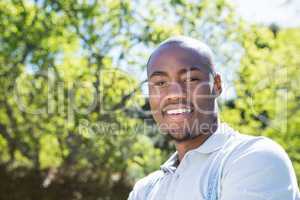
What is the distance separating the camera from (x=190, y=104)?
84.7 inches

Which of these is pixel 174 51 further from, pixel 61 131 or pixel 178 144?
pixel 61 131

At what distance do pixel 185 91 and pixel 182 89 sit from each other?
0.01m

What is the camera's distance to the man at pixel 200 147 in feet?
5.49

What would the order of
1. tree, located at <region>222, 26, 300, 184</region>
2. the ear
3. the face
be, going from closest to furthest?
the face
the ear
tree, located at <region>222, 26, 300, 184</region>

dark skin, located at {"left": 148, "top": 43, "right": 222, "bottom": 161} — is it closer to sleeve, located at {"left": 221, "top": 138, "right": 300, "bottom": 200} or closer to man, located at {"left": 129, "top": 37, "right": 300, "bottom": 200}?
man, located at {"left": 129, "top": 37, "right": 300, "bottom": 200}

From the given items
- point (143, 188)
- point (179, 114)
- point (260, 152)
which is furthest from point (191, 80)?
point (143, 188)

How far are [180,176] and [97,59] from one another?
6500mm

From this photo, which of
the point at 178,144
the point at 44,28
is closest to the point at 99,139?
the point at 44,28

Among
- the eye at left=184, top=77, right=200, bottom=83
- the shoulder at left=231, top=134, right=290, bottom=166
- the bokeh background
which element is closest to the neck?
the eye at left=184, top=77, right=200, bottom=83

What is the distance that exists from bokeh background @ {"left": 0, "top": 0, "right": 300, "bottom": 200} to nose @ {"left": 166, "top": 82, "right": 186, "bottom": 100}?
5899 mm

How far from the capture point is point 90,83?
8422 mm

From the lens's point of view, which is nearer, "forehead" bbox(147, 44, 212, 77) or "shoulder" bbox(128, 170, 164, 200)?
"forehead" bbox(147, 44, 212, 77)

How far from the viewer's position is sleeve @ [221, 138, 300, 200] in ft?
5.41

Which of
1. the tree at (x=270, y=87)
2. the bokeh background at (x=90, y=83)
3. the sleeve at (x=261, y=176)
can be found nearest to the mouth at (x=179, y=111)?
the sleeve at (x=261, y=176)
